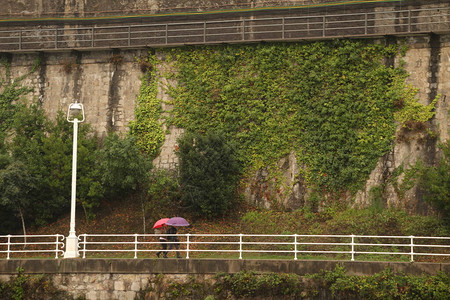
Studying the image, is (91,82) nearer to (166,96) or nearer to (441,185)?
(166,96)

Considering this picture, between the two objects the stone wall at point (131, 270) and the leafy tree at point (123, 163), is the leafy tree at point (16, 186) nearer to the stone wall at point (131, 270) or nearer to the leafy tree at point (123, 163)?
the leafy tree at point (123, 163)

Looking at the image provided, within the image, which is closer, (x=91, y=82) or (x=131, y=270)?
(x=131, y=270)

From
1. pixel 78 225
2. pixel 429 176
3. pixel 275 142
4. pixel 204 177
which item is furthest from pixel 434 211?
pixel 78 225

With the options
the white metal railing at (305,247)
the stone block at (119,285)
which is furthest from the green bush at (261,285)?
the white metal railing at (305,247)

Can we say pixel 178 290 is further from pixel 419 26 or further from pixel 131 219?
pixel 419 26

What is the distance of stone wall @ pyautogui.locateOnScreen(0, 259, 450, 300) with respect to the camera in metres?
20.5

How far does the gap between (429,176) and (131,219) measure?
11.6 metres

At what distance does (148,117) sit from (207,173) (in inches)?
171

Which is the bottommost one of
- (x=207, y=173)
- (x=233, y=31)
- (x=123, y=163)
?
(x=207, y=173)

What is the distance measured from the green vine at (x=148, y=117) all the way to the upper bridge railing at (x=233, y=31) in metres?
1.44

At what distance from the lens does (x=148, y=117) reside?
31.2 meters

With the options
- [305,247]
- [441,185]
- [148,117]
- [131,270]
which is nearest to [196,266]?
[131,270]

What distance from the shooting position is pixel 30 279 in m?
21.3

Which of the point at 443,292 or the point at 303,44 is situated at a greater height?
the point at 303,44
